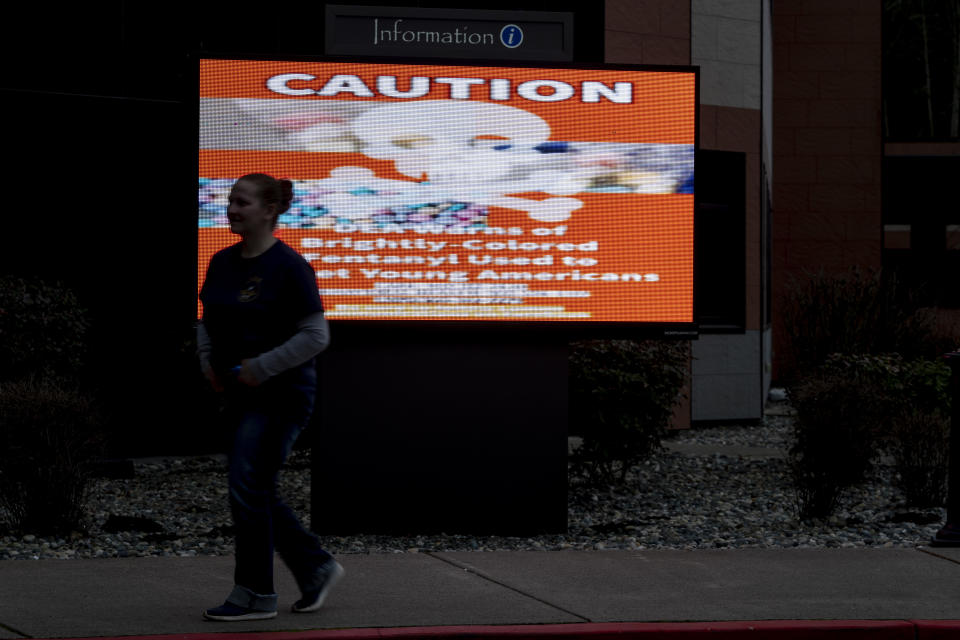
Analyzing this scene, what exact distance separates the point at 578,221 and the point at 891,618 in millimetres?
3116

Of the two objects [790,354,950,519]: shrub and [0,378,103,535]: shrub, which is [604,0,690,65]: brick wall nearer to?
[790,354,950,519]: shrub

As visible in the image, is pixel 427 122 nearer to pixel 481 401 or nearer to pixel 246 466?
pixel 481 401

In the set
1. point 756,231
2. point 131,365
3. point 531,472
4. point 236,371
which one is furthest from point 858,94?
point 236,371

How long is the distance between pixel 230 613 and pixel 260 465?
65cm

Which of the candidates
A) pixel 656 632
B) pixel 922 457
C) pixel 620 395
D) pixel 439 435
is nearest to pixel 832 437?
pixel 922 457

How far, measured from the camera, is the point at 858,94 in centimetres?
2352

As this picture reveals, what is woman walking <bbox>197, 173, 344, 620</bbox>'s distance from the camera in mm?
5656

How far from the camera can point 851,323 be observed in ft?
45.6

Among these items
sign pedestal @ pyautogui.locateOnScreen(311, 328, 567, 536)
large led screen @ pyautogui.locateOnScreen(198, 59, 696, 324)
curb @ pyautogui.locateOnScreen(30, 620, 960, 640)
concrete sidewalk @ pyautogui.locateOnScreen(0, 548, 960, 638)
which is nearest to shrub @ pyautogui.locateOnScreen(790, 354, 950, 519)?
concrete sidewalk @ pyautogui.locateOnScreen(0, 548, 960, 638)

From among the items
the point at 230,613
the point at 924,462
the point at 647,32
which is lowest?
the point at 230,613

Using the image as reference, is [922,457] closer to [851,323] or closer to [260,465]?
[851,323]

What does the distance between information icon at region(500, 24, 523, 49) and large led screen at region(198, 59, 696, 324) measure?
337mm

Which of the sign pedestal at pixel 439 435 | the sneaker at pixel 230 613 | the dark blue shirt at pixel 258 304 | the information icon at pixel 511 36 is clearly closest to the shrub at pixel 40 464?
the sign pedestal at pixel 439 435

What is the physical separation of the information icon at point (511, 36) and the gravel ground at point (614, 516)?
3003mm
